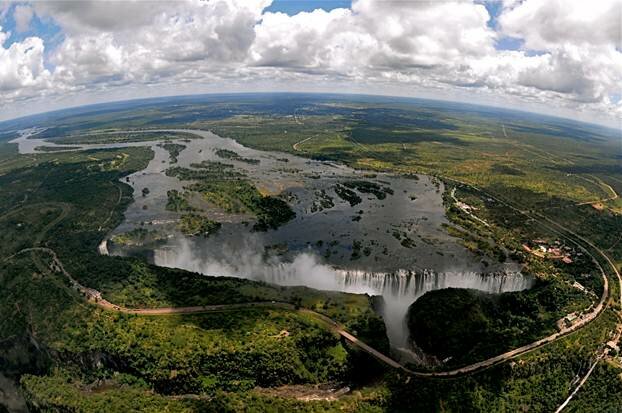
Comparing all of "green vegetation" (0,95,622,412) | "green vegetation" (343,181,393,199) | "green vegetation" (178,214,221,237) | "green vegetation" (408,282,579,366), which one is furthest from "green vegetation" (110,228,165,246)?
"green vegetation" (343,181,393,199)

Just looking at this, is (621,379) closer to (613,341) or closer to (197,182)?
(613,341)

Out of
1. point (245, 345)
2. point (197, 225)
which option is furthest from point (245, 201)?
point (245, 345)

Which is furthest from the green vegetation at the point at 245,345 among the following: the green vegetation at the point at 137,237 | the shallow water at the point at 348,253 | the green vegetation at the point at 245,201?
the green vegetation at the point at 245,201

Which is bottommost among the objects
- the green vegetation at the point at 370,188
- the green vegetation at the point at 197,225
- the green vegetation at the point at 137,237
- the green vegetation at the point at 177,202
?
the green vegetation at the point at 137,237

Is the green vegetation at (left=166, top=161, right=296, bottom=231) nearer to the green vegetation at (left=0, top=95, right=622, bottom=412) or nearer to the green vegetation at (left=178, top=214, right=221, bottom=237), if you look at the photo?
the green vegetation at (left=178, top=214, right=221, bottom=237)

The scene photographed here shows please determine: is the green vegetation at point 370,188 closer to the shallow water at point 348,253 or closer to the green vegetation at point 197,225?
the shallow water at point 348,253

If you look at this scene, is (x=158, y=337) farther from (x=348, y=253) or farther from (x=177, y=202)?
(x=177, y=202)

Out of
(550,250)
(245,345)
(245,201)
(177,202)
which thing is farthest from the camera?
(245,201)

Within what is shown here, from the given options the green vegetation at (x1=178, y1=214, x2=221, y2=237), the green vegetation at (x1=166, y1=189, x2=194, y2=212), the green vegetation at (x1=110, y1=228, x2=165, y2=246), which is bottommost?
the green vegetation at (x1=110, y1=228, x2=165, y2=246)
